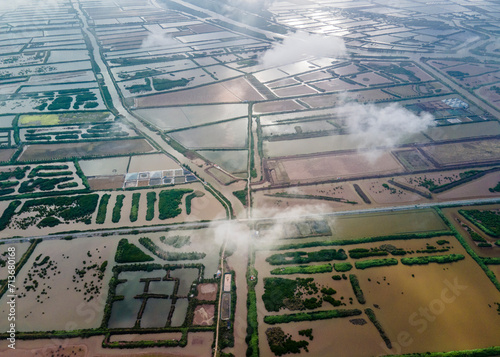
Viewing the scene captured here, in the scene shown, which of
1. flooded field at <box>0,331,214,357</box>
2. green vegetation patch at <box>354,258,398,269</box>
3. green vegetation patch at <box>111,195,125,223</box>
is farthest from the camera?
green vegetation patch at <box>111,195,125,223</box>

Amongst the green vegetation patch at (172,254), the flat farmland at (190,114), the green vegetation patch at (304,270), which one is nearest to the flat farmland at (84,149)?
the flat farmland at (190,114)

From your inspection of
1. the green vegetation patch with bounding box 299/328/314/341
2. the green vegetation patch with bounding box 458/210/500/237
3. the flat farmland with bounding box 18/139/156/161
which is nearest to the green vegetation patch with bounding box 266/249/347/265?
the green vegetation patch with bounding box 299/328/314/341

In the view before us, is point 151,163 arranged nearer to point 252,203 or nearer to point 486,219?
point 252,203

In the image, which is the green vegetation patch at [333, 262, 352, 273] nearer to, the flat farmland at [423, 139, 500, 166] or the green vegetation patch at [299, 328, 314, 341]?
the green vegetation patch at [299, 328, 314, 341]

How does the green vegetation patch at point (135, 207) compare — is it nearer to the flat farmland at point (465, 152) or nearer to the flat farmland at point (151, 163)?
the flat farmland at point (151, 163)

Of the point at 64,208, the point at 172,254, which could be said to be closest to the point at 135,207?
the point at 64,208
